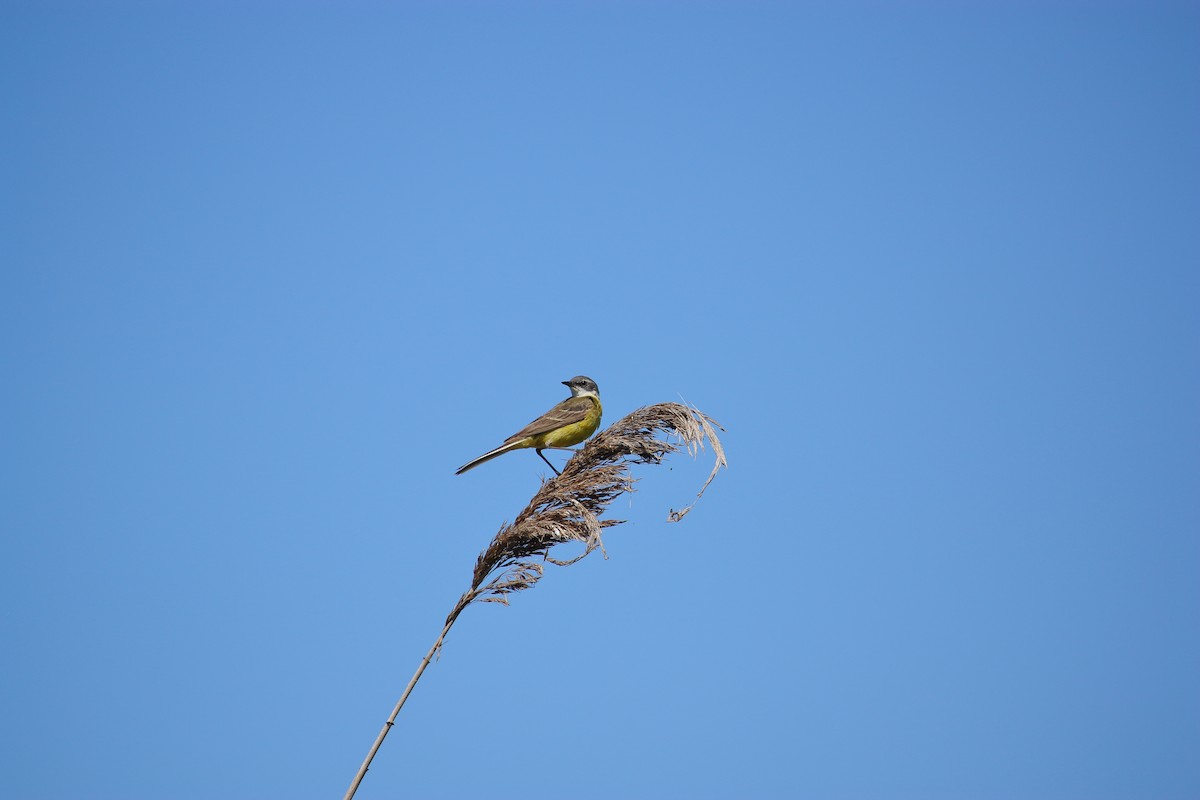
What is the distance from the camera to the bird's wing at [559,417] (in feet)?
30.8

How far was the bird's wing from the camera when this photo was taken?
940 cm

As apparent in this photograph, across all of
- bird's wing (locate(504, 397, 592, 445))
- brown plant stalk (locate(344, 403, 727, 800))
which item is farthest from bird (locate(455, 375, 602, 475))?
brown plant stalk (locate(344, 403, 727, 800))

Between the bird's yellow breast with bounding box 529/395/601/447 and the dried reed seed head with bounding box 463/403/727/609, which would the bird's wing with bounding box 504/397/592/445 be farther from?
the dried reed seed head with bounding box 463/403/727/609

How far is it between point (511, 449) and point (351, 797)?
4.61 m

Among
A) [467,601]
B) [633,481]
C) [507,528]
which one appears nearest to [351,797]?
[467,601]

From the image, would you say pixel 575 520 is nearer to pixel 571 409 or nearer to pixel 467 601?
pixel 467 601

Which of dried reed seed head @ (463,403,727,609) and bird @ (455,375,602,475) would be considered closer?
dried reed seed head @ (463,403,727,609)

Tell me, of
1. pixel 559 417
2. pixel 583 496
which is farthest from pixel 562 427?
pixel 583 496

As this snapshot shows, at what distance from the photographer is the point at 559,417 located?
9.65 meters

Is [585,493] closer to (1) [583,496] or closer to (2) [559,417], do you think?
(1) [583,496]

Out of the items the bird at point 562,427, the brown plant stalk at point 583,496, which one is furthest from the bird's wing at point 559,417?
the brown plant stalk at point 583,496

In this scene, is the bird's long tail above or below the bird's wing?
below

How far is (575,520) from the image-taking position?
572cm

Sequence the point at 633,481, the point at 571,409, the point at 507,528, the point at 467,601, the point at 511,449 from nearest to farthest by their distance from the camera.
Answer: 1. the point at 467,601
2. the point at 507,528
3. the point at 633,481
4. the point at 511,449
5. the point at 571,409
